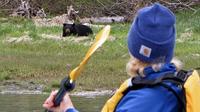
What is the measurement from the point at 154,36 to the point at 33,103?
8.52 meters

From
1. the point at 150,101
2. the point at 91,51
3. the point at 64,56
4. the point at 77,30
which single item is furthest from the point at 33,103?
the point at 77,30

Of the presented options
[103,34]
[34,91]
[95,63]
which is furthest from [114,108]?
[95,63]

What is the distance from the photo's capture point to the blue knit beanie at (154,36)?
3205 mm

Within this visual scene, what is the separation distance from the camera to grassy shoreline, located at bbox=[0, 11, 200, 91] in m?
15.5

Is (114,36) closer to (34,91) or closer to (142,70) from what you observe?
(34,91)

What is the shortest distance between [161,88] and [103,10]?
85.8 ft

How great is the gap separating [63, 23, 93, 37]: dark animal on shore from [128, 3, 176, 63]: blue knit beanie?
18.6m

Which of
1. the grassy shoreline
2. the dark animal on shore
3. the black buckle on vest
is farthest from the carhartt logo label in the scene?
the dark animal on shore

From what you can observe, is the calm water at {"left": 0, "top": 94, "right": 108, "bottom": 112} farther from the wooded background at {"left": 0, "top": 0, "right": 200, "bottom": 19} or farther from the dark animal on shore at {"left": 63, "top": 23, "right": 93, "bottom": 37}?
the wooded background at {"left": 0, "top": 0, "right": 200, "bottom": 19}

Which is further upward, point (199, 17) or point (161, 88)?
point (161, 88)

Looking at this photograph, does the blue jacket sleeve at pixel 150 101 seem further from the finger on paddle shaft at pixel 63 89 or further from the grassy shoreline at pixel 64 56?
the grassy shoreline at pixel 64 56

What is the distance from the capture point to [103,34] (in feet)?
11.4

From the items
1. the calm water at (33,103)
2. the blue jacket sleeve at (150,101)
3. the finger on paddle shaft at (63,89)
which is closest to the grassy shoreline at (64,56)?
the calm water at (33,103)

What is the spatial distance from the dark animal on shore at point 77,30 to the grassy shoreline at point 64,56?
0.90 ft
